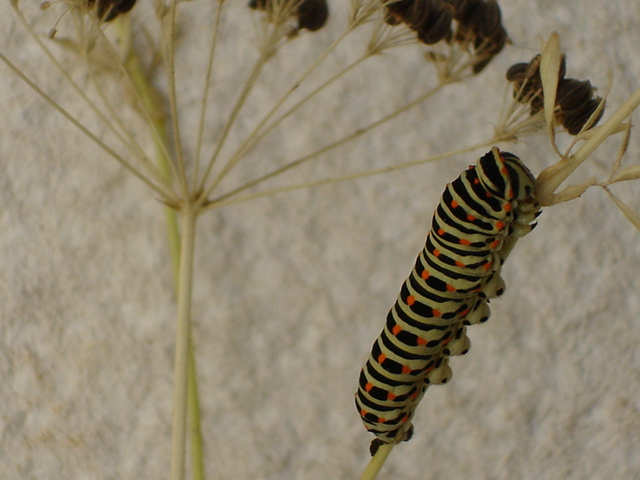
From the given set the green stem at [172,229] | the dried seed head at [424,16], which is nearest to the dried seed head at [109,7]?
the green stem at [172,229]

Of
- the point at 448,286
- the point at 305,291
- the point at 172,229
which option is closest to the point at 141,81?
the point at 172,229

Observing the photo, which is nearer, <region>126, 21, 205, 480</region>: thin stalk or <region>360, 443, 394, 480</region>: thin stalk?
<region>360, 443, 394, 480</region>: thin stalk

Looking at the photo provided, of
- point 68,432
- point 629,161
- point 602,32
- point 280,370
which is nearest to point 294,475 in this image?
point 280,370

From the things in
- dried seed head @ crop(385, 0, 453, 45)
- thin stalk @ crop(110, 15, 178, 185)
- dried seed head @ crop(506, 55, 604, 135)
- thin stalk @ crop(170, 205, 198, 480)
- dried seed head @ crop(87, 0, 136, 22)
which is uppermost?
thin stalk @ crop(110, 15, 178, 185)

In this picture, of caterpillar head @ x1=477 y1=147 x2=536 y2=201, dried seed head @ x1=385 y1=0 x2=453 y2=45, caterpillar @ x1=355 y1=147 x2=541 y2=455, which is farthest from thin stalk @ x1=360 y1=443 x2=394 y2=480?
dried seed head @ x1=385 y1=0 x2=453 y2=45

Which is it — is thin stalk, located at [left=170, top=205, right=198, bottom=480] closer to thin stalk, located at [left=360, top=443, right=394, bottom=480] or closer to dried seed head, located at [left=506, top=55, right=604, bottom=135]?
thin stalk, located at [left=360, top=443, right=394, bottom=480]

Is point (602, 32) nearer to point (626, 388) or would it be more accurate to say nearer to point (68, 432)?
point (626, 388)

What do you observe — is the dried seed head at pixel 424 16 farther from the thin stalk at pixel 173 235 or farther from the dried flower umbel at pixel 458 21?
the thin stalk at pixel 173 235
